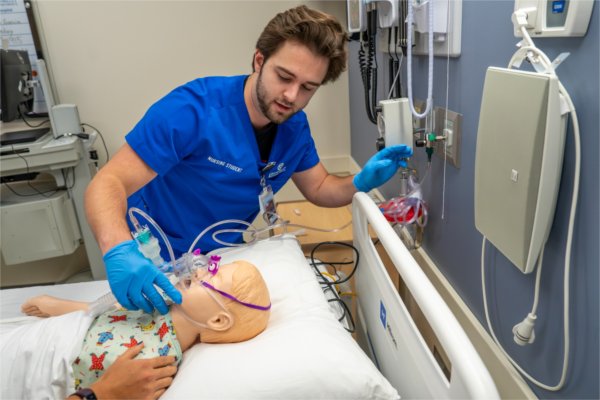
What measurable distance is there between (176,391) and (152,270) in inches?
11.0

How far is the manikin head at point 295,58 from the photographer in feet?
4.18

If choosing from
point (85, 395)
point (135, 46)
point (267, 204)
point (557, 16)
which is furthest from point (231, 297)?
point (135, 46)

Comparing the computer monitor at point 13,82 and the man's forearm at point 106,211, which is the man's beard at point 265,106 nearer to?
the man's forearm at point 106,211

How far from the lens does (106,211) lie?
3.77 ft

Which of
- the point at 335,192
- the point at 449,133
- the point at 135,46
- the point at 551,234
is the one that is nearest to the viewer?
the point at 551,234

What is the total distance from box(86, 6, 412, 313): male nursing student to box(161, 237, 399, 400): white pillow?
21 cm

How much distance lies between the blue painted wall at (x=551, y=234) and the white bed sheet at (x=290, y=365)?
0.36 metres

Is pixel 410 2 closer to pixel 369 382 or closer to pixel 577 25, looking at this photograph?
pixel 577 25

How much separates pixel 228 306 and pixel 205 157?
21.0 inches

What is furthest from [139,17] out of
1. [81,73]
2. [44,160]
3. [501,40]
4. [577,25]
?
[577,25]

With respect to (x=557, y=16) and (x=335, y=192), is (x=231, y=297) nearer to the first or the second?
(x=335, y=192)

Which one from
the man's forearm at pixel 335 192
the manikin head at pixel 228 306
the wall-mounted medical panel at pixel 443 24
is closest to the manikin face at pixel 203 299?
the manikin head at pixel 228 306

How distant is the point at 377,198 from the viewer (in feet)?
7.09

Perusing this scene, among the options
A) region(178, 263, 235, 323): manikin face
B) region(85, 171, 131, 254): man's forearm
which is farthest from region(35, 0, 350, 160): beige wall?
region(178, 263, 235, 323): manikin face
